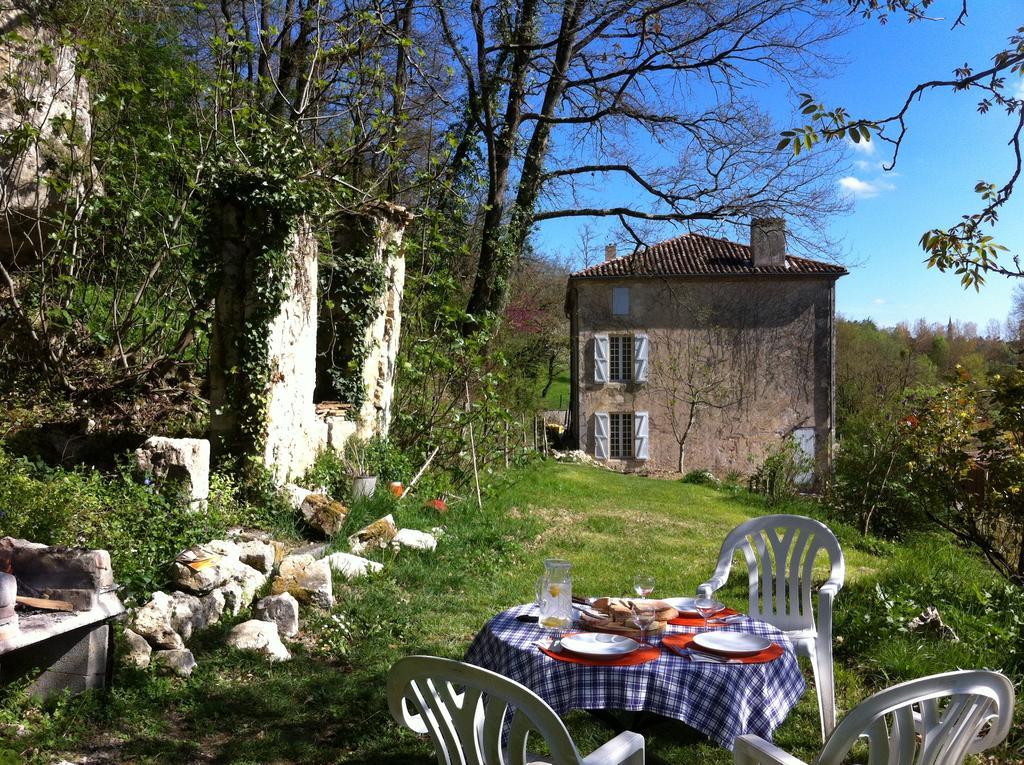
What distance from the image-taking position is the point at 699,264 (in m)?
20.9

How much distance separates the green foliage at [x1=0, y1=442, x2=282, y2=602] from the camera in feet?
13.9

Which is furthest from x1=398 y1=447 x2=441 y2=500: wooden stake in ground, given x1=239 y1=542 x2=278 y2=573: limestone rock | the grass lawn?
x1=239 y1=542 x2=278 y2=573: limestone rock

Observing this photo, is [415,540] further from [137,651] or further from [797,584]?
[797,584]

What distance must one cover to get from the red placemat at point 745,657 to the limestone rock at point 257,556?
3328 millimetres

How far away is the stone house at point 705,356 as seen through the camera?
20.6 meters

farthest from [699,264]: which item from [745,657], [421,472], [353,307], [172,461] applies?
[745,657]

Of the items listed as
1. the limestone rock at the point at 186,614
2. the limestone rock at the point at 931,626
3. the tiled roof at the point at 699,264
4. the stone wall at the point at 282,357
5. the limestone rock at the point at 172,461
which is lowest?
the limestone rock at the point at 931,626

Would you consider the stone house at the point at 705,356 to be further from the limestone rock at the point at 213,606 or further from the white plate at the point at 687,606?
the white plate at the point at 687,606

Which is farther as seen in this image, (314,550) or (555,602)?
(314,550)

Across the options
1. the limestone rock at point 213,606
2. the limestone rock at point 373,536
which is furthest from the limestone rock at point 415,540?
the limestone rock at point 213,606

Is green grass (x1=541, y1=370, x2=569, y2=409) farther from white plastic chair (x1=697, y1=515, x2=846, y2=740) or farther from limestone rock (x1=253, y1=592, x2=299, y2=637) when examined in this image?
white plastic chair (x1=697, y1=515, x2=846, y2=740)

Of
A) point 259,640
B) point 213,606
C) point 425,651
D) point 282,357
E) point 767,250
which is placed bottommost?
point 425,651

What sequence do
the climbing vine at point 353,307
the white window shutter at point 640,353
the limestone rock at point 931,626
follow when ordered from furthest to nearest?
the white window shutter at point 640,353, the climbing vine at point 353,307, the limestone rock at point 931,626

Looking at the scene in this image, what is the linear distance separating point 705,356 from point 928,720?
1957cm
